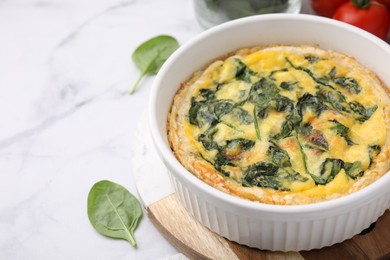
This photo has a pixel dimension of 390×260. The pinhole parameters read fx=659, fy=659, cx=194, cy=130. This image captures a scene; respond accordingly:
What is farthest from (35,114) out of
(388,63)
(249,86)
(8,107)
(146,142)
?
(388,63)

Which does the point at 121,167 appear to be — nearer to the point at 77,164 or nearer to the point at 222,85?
the point at 77,164

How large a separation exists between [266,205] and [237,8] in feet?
5.84

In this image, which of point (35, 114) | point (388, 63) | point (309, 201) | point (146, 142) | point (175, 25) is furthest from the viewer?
point (175, 25)

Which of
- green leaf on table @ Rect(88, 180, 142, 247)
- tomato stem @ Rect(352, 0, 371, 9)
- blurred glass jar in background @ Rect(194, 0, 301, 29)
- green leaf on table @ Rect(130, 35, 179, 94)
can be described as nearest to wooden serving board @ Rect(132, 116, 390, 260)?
green leaf on table @ Rect(88, 180, 142, 247)

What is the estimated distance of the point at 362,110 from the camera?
3.33 metres

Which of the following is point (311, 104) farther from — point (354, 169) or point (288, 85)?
point (354, 169)

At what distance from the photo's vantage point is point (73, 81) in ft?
14.3

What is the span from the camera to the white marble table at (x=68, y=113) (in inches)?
139

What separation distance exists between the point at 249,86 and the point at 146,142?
0.69 metres

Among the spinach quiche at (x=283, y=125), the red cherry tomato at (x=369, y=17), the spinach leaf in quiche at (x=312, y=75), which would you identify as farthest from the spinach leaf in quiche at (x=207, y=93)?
the red cherry tomato at (x=369, y=17)

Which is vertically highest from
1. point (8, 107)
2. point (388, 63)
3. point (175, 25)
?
point (388, 63)

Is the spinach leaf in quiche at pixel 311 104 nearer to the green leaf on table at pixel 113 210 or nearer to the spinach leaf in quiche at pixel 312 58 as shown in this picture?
the spinach leaf in quiche at pixel 312 58

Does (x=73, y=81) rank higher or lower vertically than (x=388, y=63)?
lower

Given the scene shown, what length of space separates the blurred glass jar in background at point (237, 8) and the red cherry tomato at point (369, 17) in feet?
1.09
